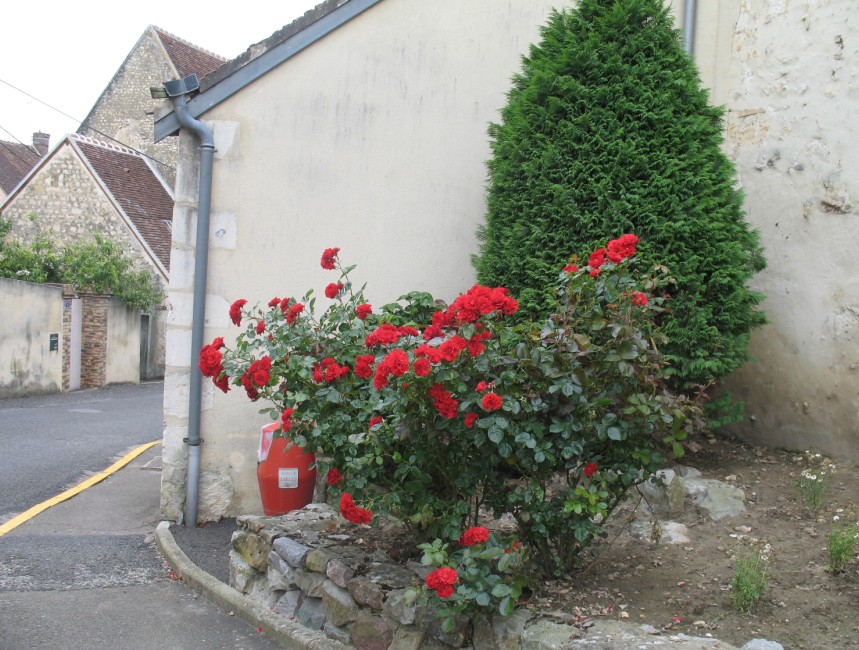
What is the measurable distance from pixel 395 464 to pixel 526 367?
1027 mm

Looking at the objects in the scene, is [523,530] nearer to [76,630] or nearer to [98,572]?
[76,630]

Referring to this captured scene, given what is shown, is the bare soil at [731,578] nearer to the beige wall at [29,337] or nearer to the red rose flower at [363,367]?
the red rose flower at [363,367]

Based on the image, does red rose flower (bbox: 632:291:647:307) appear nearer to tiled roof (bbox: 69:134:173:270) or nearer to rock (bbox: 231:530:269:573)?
rock (bbox: 231:530:269:573)

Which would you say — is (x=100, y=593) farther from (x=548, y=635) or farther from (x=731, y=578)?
(x=731, y=578)

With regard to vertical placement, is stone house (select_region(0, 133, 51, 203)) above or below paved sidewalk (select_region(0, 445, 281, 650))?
above

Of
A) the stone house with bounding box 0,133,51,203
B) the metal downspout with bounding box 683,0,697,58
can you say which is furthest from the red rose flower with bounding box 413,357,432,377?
the stone house with bounding box 0,133,51,203

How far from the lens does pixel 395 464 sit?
438cm

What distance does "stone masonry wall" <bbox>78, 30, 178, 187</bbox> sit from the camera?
27.6 meters

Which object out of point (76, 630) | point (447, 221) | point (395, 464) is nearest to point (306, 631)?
point (395, 464)

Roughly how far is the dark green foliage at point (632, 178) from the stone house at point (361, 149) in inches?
42.6

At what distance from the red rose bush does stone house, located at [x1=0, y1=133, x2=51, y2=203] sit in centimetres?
2936

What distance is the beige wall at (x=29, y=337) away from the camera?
55.3ft

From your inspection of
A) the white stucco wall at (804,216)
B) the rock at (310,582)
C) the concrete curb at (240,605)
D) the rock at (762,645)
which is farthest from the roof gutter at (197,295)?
the rock at (762,645)

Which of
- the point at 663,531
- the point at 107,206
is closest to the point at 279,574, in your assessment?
the point at 663,531
